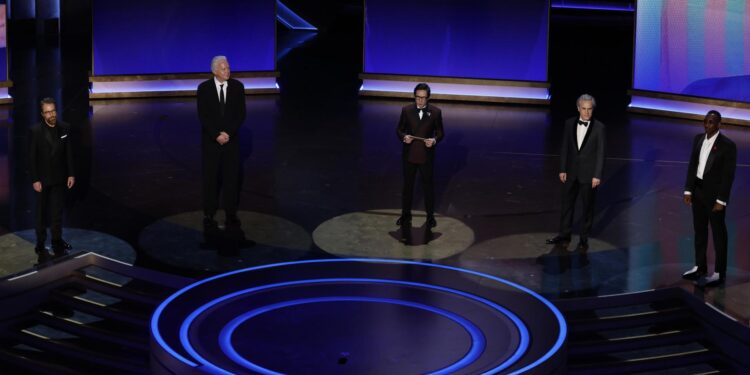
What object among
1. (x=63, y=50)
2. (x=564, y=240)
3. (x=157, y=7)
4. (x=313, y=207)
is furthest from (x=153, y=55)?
(x=564, y=240)

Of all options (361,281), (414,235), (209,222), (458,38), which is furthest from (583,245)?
(458,38)

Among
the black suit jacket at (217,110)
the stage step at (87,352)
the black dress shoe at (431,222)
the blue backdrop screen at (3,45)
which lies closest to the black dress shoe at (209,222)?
the black suit jacket at (217,110)

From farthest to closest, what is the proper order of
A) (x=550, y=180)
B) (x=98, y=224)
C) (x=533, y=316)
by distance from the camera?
1. (x=550, y=180)
2. (x=98, y=224)
3. (x=533, y=316)

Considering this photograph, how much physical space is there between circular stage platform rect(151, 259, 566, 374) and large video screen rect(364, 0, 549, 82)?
9.30 metres

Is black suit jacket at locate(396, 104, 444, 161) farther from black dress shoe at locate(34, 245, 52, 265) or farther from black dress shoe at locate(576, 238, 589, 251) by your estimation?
black dress shoe at locate(34, 245, 52, 265)

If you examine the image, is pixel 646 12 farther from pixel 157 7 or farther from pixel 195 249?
pixel 195 249

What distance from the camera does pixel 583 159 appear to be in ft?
29.2

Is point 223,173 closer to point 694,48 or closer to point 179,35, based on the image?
point 179,35

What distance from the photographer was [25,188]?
35.5ft

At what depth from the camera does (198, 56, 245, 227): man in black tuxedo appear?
9469mm

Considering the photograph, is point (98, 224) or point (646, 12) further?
point (646, 12)

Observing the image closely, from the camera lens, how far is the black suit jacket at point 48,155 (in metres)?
8.49

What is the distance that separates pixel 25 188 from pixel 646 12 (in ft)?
31.9

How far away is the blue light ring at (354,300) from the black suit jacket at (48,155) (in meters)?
2.64
